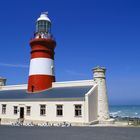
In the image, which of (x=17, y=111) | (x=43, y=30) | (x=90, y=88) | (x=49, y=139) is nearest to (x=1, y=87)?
(x=17, y=111)

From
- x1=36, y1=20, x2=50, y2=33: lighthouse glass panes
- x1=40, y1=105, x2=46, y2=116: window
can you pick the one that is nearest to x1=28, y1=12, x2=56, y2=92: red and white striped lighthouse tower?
x1=36, y1=20, x2=50, y2=33: lighthouse glass panes

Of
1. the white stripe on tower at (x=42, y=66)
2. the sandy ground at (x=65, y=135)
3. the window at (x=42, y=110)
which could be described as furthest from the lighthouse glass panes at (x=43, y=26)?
the sandy ground at (x=65, y=135)

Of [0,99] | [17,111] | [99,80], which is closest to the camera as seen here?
[99,80]

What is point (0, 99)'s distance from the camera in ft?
106

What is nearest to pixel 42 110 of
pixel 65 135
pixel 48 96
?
pixel 48 96

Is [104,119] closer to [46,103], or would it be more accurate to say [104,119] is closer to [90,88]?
[90,88]

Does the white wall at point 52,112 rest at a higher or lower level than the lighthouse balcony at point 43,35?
lower

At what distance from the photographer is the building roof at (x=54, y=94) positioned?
2584 cm

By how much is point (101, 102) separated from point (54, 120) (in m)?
5.25

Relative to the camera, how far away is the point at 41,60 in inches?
1203

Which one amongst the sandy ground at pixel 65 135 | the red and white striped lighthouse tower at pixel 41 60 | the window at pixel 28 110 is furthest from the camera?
the red and white striped lighthouse tower at pixel 41 60

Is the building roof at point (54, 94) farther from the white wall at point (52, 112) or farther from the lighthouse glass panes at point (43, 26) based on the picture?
the lighthouse glass panes at point (43, 26)

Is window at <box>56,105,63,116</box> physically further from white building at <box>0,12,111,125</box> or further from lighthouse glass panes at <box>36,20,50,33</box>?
lighthouse glass panes at <box>36,20,50,33</box>

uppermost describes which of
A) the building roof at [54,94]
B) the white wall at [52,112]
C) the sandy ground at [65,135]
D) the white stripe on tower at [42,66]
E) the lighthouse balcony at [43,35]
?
the lighthouse balcony at [43,35]
